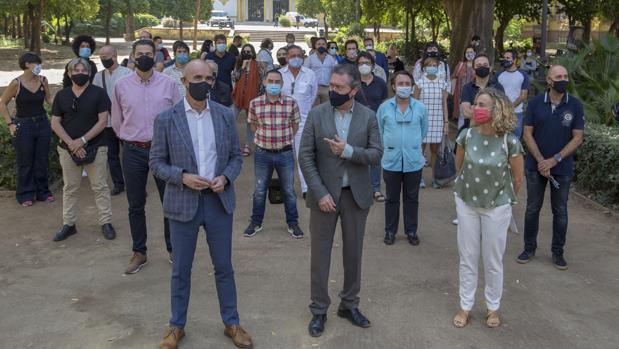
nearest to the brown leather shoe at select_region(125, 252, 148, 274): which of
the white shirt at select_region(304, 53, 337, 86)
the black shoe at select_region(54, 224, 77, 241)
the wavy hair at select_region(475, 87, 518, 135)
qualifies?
the black shoe at select_region(54, 224, 77, 241)

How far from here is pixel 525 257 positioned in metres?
6.25

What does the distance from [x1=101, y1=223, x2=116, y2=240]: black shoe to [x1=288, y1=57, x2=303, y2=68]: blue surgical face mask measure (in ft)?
10.2

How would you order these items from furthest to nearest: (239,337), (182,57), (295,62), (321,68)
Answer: (321,68) → (182,57) → (295,62) → (239,337)

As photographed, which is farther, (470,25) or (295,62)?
(470,25)

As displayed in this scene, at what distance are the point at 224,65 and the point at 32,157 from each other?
177 inches

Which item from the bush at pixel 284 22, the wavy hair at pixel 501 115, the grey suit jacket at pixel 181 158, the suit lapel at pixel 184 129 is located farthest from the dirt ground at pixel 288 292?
the bush at pixel 284 22

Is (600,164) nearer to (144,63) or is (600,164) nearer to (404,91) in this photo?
(404,91)

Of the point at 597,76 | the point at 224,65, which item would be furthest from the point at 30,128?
the point at 597,76

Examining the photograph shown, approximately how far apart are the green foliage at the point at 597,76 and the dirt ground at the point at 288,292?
2.72 meters

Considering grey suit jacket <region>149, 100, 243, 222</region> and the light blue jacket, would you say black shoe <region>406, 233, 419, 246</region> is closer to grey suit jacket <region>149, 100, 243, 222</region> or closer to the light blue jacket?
the light blue jacket

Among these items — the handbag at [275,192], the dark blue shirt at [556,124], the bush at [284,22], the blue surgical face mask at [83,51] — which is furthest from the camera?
the bush at [284,22]

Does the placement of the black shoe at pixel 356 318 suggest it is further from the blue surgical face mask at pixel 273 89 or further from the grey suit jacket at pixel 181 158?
the blue surgical face mask at pixel 273 89

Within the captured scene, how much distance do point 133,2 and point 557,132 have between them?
1756 inches

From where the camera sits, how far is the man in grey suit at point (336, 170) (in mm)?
4520
